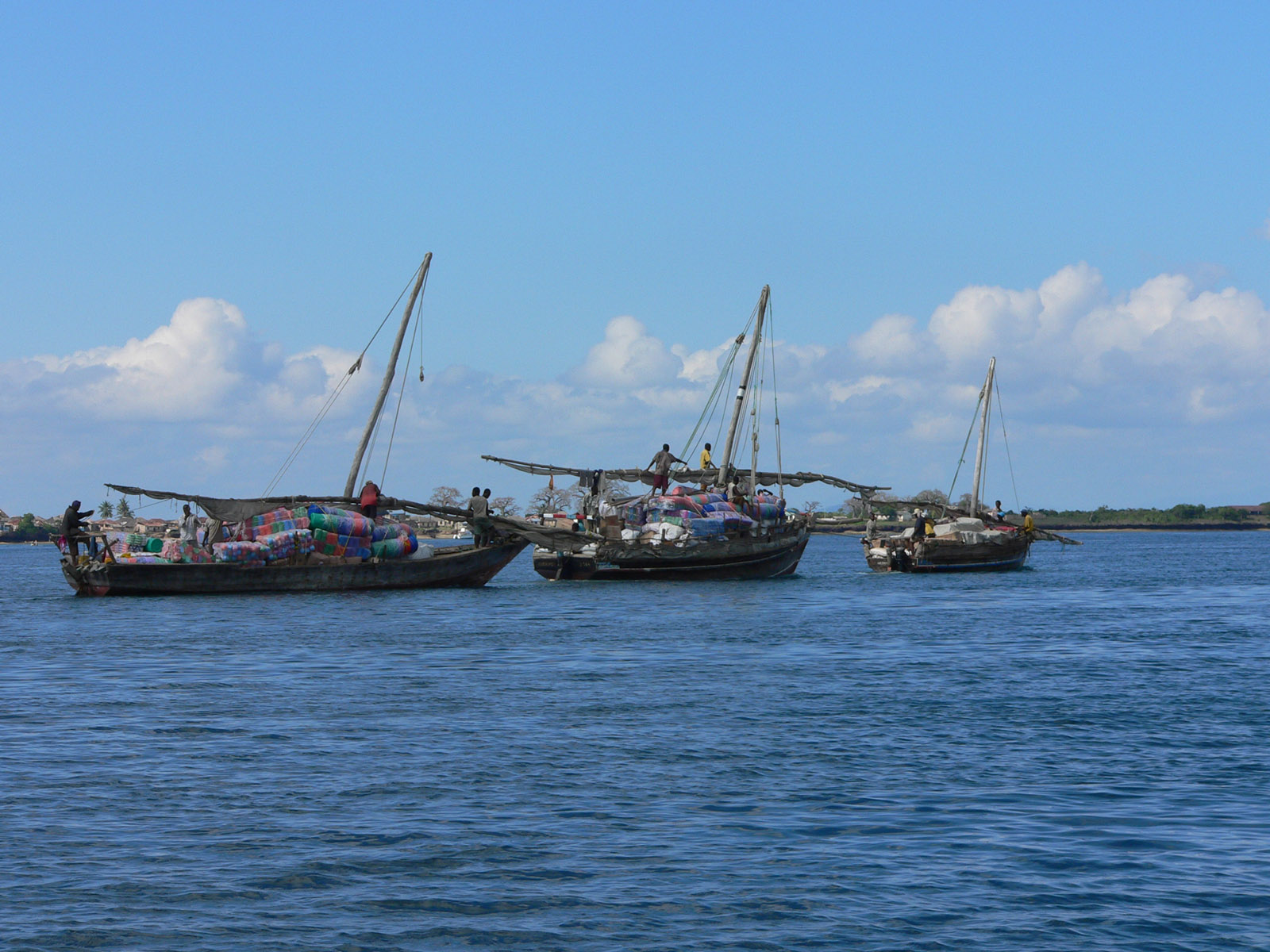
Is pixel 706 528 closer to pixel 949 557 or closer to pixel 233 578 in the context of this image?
pixel 949 557

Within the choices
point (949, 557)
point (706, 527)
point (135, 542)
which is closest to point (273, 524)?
point (135, 542)

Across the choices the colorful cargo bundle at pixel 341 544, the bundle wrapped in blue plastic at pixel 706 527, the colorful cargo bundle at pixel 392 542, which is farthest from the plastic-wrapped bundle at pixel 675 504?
the colorful cargo bundle at pixel 341 544

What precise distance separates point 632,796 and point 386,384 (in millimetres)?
39172

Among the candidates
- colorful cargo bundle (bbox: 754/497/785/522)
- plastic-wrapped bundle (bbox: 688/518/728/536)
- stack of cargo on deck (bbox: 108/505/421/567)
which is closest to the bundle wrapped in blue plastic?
plastic-wrapped bundle (bbox: 688/518/728/536)

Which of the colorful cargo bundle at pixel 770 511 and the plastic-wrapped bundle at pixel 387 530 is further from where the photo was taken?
the colorful cargo bundle at pixel 770 511

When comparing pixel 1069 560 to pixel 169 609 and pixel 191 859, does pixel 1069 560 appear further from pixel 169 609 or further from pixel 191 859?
pixel 191 859

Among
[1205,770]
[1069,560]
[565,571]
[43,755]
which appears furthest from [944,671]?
[1069,560]

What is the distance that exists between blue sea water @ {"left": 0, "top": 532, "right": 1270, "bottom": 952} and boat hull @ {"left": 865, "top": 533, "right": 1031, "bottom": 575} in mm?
36699

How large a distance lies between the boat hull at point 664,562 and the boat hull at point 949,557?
40.9 feet

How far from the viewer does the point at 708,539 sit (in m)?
58.5

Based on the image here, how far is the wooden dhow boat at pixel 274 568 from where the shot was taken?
1865 inches

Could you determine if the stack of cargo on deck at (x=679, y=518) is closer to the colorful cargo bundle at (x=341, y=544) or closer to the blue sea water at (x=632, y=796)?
the colorful cargo bundle at (x=341, y=544)

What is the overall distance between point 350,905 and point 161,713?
12.3 meters

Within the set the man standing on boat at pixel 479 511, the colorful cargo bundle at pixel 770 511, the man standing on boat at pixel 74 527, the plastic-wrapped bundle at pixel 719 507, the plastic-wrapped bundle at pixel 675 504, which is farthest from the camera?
the colorful cargo bundle at pixel 770 511
